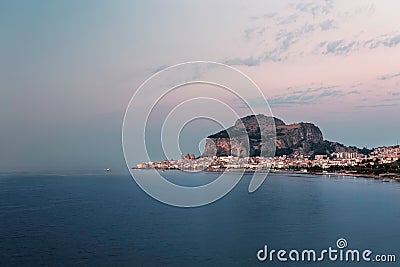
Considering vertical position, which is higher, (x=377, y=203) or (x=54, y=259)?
(x=377, y=203)

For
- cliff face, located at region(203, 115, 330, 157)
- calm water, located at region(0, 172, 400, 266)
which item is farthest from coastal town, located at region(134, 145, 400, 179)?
calm water, located at region(0, 172, 400, 266)

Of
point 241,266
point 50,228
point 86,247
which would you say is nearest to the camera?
point 241,266

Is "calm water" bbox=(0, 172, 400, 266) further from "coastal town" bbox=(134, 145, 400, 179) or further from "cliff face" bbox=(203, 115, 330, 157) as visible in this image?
"cliff face" bbox=(203, 115, 330, 157)

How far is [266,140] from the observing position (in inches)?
3438

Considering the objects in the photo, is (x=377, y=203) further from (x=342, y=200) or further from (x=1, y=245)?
(x=1, y=245)

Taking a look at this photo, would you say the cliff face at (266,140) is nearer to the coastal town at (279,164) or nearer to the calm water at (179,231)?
the coastal town at (279,164)

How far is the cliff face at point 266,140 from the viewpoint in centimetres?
8200

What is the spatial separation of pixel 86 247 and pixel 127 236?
5.78 ft

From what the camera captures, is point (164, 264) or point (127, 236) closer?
point (164, 264)

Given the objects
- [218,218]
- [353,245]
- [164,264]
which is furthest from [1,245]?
[353,245]

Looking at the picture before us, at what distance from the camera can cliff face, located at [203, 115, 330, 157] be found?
8200 centimetres

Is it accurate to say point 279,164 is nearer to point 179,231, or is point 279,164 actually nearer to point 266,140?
point 266,140

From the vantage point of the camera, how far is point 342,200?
26031mm

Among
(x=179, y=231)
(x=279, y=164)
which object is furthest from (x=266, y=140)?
(x=179, y=231)
